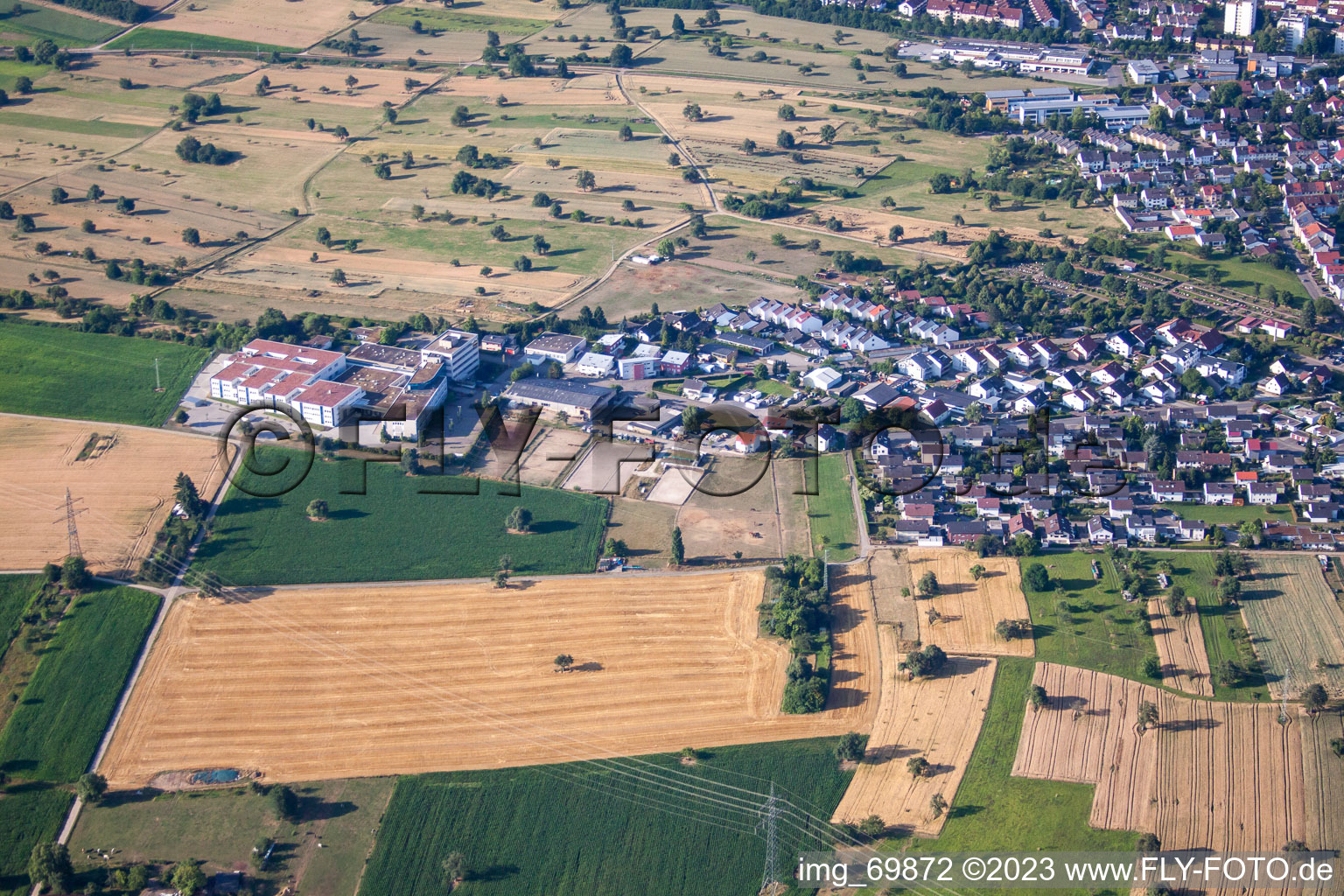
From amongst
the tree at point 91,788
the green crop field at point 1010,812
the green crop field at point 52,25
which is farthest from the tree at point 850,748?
the green crop field at point 52,25

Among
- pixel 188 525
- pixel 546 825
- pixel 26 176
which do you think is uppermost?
pixel 26 176

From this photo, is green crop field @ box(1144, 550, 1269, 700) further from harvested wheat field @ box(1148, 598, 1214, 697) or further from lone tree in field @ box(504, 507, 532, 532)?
lone tree in field @ box(504, 507, 532, 532)

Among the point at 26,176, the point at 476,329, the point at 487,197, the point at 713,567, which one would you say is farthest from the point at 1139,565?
the point at 26,176

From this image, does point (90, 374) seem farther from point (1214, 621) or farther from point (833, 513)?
point (1214, 621)

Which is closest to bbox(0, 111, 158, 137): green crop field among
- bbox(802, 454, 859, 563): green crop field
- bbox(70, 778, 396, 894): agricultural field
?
bbox(802, 454, 859, 563): green crop field

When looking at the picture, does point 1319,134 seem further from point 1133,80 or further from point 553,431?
point 553,431

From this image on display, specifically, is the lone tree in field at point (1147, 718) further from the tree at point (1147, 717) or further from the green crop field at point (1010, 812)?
the green crop field at point (1010, 812)

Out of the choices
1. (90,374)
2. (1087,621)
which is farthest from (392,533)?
(1087,621)
